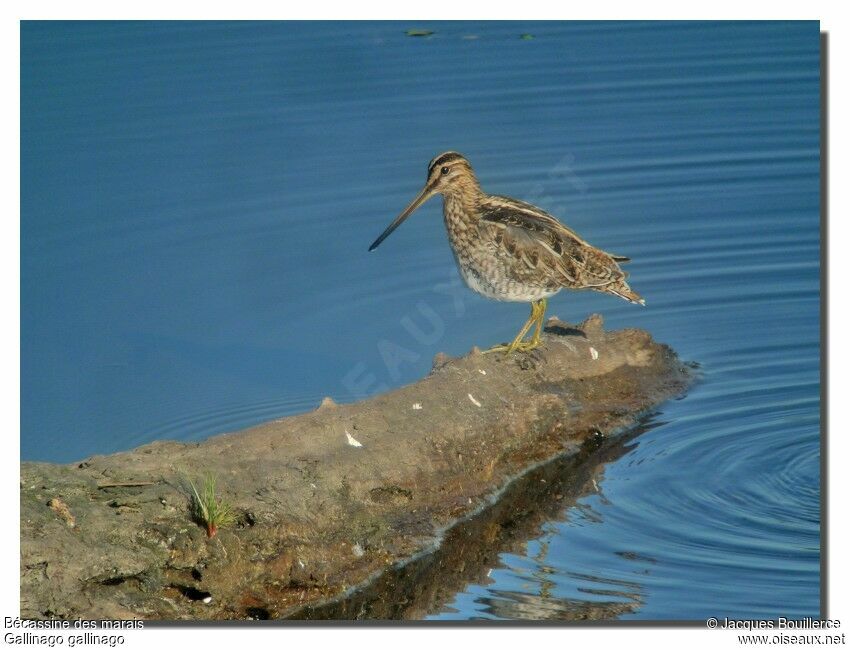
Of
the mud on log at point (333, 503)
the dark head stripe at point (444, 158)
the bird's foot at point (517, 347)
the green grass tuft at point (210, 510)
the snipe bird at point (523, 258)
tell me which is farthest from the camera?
the dark head stripe at point (444, 158)

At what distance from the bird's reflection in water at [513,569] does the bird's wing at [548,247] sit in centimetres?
141

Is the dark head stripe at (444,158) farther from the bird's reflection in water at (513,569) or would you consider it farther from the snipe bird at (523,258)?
the bird's reflection in water at (513,569)

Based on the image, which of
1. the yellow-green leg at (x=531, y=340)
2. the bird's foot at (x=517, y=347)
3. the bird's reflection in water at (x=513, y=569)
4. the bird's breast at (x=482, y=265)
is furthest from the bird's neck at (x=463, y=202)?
the bird's reflection in water at (x=513, y=569)

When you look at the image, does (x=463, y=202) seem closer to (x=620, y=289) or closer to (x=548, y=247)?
(x=548, y=247)

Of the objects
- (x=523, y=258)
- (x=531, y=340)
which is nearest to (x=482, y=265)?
(x=523, y=258)

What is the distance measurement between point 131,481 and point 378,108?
6643 mm

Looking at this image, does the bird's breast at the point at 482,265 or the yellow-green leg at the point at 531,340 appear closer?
the yellow-green leg at the point at 531,340

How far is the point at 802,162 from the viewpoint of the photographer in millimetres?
12094

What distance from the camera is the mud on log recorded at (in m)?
6.04

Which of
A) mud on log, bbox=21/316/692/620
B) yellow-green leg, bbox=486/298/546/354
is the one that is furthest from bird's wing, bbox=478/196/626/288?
mud on log, bbox=21/316/692/620

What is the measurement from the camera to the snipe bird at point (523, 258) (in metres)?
8.52

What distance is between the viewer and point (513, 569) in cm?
674

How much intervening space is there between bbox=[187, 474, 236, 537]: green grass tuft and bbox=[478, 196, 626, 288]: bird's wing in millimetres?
2963

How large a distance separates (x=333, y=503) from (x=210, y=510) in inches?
27.6
